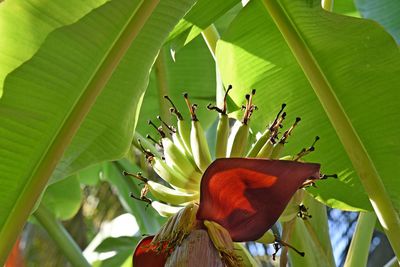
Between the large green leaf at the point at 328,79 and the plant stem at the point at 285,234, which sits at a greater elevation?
the large green leaf at the point at 328,79

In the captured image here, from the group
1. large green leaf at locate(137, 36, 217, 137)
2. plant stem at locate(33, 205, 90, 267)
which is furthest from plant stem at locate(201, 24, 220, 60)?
plant stem at locate(33, 205, 90, 267)

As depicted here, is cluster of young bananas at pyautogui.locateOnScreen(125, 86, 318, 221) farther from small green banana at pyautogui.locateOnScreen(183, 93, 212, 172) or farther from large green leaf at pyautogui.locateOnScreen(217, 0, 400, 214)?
large green leaf at pyautogui.locateOnScreen(217, 0, 400, 214)

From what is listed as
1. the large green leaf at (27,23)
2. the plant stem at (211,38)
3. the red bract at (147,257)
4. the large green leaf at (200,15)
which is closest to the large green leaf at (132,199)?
the plant stem at (211,38)

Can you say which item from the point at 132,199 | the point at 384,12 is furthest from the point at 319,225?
the point at 132,199

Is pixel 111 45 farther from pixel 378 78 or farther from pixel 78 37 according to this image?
pixel 378 78

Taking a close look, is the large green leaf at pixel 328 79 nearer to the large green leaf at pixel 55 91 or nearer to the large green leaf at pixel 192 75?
the large green leaf at pixel 55 91

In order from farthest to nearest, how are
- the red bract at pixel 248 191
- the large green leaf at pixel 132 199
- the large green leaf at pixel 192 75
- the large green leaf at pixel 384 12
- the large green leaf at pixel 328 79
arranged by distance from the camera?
1. the large green leaf at pixel 132 199
2. the large green leaf at pixel 192 75
3. the large green leaf at pixel 384 12
4. the large green leaf at pixel 328 79
5. the red bract at pixel 248 191

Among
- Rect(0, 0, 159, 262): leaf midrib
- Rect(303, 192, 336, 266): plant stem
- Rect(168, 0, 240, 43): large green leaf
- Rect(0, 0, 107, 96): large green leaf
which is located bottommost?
Rect(303, 192, 336, 266): plant stem
